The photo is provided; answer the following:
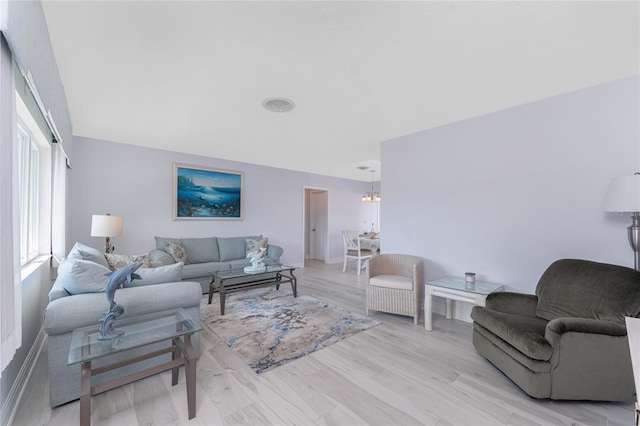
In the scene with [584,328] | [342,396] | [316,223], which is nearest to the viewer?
[584,328]

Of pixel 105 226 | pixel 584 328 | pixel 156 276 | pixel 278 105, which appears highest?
pixel 278 105

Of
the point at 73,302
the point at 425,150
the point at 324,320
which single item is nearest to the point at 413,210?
the point at 425,150

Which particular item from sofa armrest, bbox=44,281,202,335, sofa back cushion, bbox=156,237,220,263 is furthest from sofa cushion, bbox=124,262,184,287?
sofa back cushion, bbox=156,237,220,263

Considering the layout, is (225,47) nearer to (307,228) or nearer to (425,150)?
(425,150)

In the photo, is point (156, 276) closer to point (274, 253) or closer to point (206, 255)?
point (206, 255)

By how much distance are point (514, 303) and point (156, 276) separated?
10.1 ft

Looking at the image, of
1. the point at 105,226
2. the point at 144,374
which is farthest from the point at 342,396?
the point at 105,226

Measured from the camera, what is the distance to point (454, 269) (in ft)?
10.7

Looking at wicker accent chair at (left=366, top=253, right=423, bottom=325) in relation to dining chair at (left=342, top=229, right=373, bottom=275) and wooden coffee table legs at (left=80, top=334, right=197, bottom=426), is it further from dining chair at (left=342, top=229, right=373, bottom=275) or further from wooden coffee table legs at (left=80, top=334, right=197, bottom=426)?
dining chair at (left=342, top=229, right=373, bottom=275)

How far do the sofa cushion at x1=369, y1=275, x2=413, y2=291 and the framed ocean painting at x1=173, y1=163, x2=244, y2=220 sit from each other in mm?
3260

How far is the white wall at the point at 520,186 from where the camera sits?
2311 mm

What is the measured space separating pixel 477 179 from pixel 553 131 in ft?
2.58

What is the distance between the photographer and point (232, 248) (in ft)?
16.2

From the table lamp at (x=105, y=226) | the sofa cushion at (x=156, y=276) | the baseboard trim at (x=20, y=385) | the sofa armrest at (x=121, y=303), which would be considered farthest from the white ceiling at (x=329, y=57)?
the baseboard trim at (x=20, y=385)
